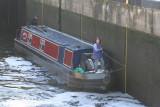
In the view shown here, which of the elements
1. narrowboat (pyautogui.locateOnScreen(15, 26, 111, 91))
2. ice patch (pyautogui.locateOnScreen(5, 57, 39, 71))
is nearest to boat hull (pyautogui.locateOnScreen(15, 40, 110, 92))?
narrowboat (pyautogui.locateOnScreen(15, 26, 111, 91))

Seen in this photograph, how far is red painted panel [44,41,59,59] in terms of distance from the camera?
17.0 m

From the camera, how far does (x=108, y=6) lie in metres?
15.8

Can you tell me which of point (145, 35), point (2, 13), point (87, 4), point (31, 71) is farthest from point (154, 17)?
point (2, 13)

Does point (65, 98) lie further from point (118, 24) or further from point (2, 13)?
point (2, 13)

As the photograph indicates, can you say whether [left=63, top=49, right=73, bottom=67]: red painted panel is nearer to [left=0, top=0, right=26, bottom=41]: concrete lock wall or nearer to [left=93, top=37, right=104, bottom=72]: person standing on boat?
[left=93, top=37, right=104, bottom=72]: person standing on boat

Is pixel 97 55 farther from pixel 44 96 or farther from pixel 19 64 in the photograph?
pixel 19 64

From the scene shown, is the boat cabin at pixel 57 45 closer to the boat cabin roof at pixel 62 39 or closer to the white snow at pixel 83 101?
the boat cabin roof at pixel 62 39

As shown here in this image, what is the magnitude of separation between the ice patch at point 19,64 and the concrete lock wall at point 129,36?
3066 mm

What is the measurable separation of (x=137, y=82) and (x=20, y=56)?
32.7 ft

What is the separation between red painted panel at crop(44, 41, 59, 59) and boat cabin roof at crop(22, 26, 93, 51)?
0.24 m

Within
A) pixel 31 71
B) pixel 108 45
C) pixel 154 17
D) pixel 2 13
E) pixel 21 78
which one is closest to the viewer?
pixel 154 17

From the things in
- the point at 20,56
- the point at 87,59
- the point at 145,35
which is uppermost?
the point at 145,35

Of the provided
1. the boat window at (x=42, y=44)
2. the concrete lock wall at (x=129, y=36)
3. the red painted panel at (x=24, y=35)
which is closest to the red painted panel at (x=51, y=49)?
the boat window at (x=42, y=44)

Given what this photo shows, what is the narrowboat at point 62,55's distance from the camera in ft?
45.6
